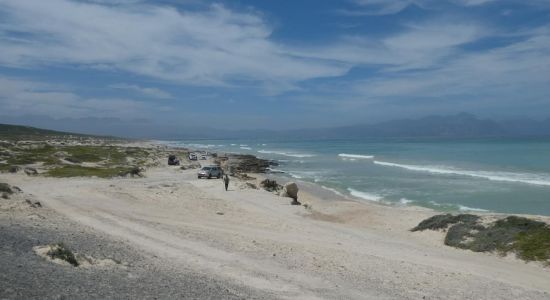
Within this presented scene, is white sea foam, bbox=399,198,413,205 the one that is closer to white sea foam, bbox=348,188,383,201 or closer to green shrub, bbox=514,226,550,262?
white sea foam, bbox=348,188,383,201

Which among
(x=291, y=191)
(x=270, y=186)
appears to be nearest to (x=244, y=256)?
(x=291, y=191)

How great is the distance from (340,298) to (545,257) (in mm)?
9270

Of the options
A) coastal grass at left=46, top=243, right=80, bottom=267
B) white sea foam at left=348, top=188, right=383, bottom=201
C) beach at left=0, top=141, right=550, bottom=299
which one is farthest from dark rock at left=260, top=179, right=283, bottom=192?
coastal grass at left=46, top=243, right=80, bottom=267

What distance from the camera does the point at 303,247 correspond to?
17000 mm

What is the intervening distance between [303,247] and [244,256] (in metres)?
2.80

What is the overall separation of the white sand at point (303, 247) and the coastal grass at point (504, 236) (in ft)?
1.78

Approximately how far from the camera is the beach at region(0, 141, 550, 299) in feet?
34.9

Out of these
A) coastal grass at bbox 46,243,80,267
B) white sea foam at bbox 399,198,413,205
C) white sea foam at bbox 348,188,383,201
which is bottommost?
white sea foam at bbox 348,188,383,201

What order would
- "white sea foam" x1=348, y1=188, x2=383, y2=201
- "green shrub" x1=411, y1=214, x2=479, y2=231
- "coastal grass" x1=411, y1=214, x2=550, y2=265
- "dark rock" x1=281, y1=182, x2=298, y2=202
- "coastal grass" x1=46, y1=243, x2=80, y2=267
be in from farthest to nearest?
1. "white sea foam" x1=348, y1=188, x2=383, y2=201
2. "dark rock" x1=281, y1=182, x2=298, y2=202
3. "green shrub" x1=411, y1=214, x2=479, y2=231
4. "coastal grass" x1=411, y1=214, x2=550, y2=265
5. "coastal grass" x1=46, y1=243, x2=80, y2=267

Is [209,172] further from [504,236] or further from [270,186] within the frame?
[504,236]

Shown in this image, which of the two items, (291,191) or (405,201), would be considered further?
(405,201)

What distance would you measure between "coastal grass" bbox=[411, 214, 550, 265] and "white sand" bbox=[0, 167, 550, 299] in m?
0.54

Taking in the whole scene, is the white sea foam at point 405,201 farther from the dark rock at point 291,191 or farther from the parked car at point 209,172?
the parked car at point 209,172

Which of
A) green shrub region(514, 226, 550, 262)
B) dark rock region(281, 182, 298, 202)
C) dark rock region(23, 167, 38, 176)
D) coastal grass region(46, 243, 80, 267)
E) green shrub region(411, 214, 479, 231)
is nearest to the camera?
coastal grass region(46, 243, 80, 267)
